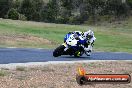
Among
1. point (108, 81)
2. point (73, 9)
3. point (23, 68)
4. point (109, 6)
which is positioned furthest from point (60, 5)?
point (108, 81)

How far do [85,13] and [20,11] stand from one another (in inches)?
538

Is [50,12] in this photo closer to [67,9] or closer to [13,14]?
[67,9]

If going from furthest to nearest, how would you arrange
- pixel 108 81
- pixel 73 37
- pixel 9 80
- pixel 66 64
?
pixel 73 37, pixel 66 64, pixel 9 80, pixel 108 81

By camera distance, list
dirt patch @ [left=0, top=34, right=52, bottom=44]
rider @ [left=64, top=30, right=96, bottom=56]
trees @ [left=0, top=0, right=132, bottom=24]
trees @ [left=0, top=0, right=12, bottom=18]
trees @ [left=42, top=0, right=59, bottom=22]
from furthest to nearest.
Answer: trees @ [left=42, top=0, right=59, bottom=22] < trees @ [left=0, top=0, right=132, bottom=24] < trees @ [left=0, top=0, right=12, bottom=18] < dirt patch @ [left=0, top=34, right=52, bottom=44] < rider @ [left=64, top=30, right=96, bottom=56]

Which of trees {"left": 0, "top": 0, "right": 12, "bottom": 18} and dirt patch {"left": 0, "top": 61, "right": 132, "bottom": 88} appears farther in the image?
trees {"left": 0, "top": 0, "right": 12, "bottom": 18}

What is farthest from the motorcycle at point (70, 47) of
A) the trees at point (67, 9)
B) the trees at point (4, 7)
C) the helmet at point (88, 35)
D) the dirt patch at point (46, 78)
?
the trees at point (4, 7)

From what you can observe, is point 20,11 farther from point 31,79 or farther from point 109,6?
point 31,79

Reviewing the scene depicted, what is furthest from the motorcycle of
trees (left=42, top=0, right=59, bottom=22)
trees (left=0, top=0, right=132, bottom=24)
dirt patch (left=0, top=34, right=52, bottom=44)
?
trees (left=42, top=0, right=59, bottom=22)

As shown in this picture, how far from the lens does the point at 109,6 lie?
3105 inches

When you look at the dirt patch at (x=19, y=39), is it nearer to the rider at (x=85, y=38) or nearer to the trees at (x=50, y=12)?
the rider at (x=85, y=38)

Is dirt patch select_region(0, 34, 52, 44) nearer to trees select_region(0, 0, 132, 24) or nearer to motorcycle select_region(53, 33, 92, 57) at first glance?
motorcycle select_region(53, 33, 92, 57)

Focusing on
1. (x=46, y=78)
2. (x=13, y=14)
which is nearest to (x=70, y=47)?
(x=46, y=78)

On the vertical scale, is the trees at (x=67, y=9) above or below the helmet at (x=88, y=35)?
below

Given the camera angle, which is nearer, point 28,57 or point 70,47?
point 28,57
